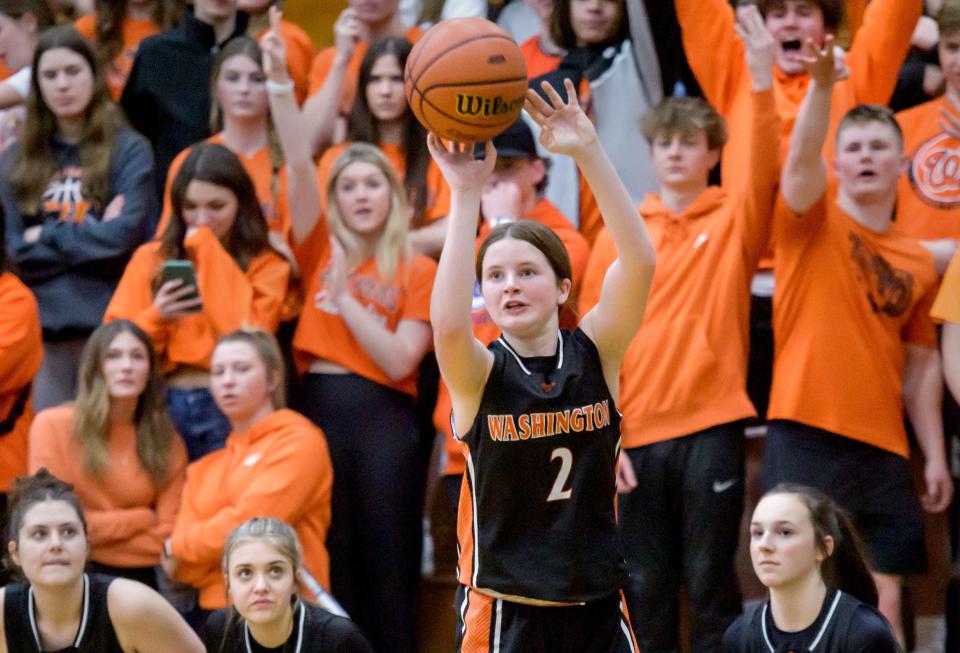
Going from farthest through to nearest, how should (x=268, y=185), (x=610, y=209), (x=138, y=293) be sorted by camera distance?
(x=268, y=185), (x=138, y=293), (x=610, y=209)

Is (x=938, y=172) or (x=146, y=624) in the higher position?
(x=938, y=172)

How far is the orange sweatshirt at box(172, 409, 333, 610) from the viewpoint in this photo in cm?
601

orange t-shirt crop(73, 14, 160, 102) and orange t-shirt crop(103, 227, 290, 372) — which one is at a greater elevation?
orange t-shirt crop(73, 14, 160, 102)

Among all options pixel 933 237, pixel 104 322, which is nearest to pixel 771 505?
pixel 933 237

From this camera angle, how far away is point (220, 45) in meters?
7.65

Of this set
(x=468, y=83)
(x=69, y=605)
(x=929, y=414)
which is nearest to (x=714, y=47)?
(x=929, y=414)

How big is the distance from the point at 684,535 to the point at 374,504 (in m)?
1.34

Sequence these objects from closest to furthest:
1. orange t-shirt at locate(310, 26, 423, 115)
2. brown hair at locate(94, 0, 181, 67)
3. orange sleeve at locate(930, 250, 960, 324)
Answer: orange sleeve at locate(930, 250, 960, 324), orange t-shirt at locate(310, 26, 423, 115), brown hair at locate(94, 0, 181, 67)

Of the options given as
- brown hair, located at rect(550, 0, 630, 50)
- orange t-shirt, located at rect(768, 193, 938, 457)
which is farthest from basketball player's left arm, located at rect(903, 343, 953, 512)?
brown hair, located at rect(550, 0, 630, 50)

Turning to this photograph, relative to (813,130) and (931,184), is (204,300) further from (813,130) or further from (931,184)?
(931,184)

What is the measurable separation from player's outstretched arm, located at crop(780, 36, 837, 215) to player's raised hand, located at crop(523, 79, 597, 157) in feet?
6.37

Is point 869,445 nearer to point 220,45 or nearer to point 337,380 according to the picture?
point 337,380

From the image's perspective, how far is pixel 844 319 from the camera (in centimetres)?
601

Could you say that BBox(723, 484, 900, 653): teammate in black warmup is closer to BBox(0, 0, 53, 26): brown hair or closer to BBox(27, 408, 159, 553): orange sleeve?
BBox(27, 408, 159, 553): orange sleeve
